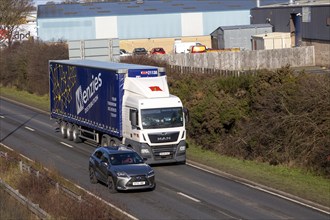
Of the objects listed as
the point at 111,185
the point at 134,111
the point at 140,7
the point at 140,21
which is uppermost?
the point at 140,7

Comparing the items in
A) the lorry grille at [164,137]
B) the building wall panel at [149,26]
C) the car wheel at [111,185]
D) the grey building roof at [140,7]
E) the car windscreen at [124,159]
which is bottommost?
the car wheel at [111,185]

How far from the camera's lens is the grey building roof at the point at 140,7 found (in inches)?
4289

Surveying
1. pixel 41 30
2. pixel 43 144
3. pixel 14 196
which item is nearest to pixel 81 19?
pixel 41 30

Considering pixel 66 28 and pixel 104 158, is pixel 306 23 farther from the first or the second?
pixel 104 158

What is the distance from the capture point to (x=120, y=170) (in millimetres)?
26500

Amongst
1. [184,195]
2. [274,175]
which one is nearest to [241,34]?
[274,175]

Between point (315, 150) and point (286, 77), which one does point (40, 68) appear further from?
point (315, 150)

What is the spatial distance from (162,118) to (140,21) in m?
77.6

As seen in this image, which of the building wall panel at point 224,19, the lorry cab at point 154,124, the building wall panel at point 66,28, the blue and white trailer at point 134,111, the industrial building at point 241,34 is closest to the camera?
the lorry cab at point 154,124

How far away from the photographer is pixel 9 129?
4719 centimetres

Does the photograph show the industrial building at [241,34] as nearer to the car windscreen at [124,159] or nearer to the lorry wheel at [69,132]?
the lorry wheel at [69,132]

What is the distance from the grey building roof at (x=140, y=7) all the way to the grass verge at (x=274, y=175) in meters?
73.4

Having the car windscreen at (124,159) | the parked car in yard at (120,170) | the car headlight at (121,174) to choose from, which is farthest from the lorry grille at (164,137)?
the car headlight at (121,174)

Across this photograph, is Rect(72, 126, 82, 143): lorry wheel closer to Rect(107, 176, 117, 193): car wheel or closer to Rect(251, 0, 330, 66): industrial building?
Rect(107, 176, 117, 193): car wheel
